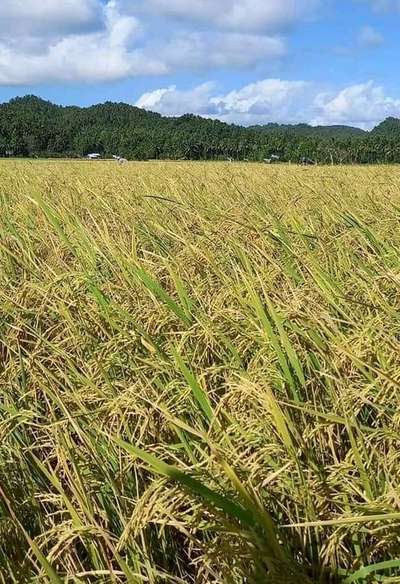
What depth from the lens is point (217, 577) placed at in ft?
3.36

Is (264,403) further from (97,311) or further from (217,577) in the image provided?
(97,311)

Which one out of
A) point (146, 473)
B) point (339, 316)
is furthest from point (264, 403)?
point (339, 316)

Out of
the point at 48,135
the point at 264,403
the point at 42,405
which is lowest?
the point at 42,405

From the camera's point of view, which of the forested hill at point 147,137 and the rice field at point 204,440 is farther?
the forested hill at point 147,137

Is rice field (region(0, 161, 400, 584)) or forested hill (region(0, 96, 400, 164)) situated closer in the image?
rice field (region(0, 161, 400, 584))

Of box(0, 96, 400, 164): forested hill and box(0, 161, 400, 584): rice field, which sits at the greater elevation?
box(0, 96, 400, 164): forested hill

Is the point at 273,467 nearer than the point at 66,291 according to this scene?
Yes

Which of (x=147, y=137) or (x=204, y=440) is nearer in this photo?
(x=204, y=440)

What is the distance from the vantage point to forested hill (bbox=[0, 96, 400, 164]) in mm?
65125

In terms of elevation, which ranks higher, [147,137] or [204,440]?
[147,137]

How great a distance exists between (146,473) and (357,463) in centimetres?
42

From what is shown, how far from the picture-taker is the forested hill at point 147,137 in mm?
65125

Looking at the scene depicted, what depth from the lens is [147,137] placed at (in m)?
82.4

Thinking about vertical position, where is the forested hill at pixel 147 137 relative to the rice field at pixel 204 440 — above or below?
above
